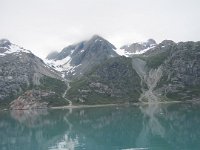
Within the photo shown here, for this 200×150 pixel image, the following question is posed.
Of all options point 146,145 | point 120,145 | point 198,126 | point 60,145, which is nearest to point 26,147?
point 60,145

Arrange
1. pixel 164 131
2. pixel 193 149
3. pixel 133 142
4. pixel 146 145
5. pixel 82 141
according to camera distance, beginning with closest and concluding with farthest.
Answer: pixel 193 149 → pixel 146 145 → pixel 133 142 → pixel 82 141 → pixel 164 131

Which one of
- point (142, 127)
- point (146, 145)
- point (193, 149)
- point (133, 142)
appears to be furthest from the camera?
point (142, 127)

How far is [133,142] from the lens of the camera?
9300 cm

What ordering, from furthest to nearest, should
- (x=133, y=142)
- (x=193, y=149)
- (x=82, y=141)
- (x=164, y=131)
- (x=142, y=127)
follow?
(x=142, y=127), (x=164, y=131), (x=82, y=141), (x=133, y=142), (x=193, y=149)

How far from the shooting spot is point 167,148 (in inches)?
3140

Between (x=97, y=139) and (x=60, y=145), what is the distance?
13255 mm

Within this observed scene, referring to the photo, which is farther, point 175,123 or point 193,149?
point 175,123

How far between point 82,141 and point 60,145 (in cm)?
762

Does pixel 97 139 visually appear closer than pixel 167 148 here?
No

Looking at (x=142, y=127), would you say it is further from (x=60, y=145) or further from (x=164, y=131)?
(x=60, y=145)

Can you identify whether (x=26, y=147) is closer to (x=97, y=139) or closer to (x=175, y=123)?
(x=97, y=139)

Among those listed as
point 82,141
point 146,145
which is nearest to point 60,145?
point 82,141

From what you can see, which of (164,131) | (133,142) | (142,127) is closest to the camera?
(133,142)

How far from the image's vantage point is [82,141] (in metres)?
100
